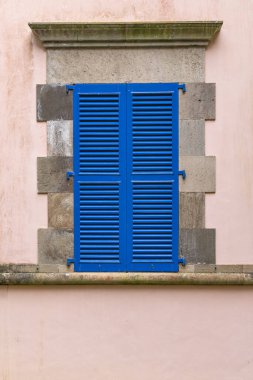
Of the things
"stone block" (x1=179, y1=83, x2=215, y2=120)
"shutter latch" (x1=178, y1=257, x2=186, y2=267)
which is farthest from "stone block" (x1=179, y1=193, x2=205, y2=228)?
"stone block" (x1=179, y1=83, x2=215, y2=120)

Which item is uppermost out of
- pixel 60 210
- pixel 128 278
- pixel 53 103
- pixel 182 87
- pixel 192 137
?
pixel 182 87

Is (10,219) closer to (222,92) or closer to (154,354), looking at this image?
(154,354)

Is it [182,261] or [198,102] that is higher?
[198,102]

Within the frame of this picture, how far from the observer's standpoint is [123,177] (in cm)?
524

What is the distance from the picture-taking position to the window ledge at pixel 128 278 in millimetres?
5152

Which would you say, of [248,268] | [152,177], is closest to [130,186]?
[152,177]

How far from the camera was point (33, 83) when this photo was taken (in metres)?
5.28

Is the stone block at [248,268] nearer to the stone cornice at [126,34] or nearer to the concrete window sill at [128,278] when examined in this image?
the concrete window sill at [128,278]

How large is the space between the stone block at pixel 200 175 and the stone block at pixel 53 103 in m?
1.27

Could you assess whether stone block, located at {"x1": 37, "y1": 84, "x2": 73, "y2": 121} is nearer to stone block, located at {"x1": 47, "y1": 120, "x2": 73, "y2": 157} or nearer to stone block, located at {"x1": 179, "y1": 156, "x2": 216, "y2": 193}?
stone block, located at {"x1": 47, "y1": 120, "x2": 73, "y2": 157}

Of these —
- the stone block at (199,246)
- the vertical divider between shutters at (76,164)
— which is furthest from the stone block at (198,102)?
the stone block at (199,246)

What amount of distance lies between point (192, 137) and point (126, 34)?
1173 millimetres

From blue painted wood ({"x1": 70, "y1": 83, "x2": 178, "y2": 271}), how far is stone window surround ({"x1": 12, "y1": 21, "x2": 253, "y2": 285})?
0.13 m

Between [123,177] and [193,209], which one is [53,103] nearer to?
[123,177]
